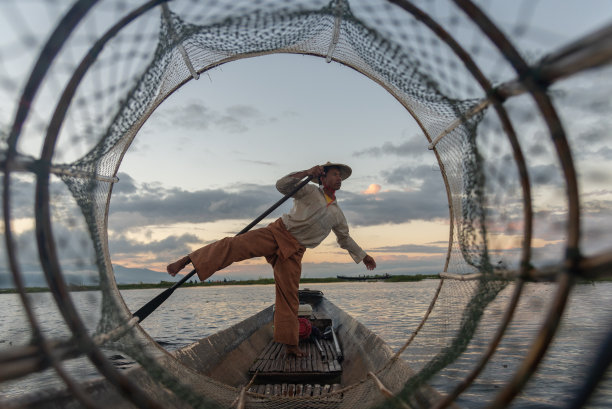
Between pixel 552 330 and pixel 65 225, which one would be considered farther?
pixel 65 225

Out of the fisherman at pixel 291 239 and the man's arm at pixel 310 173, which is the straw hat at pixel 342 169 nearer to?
the fisherman at pixel 291 239

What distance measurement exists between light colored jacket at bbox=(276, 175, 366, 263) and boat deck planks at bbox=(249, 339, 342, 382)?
3.46 feet

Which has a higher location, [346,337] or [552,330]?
[552,330]

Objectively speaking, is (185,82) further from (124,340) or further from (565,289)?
(565,289)

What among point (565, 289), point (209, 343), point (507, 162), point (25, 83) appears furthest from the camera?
point (209, 343)

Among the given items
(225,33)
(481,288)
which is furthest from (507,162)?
(225,33)

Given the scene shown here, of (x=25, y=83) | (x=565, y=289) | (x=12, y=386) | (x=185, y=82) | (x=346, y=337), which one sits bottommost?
(x=12, y=386)

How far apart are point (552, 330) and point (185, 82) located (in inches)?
101

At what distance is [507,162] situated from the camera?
66.7 inches

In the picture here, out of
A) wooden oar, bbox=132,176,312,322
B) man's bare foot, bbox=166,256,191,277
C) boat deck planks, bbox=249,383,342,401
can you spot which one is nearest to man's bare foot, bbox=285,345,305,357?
boat deck planks, bbox=249,383,342,401

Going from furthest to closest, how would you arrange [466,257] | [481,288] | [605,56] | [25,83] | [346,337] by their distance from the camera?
[346,337] < [466,257] < [481,288] < [25,83] < [605,56]

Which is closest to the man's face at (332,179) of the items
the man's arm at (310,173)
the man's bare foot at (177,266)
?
the man's arm at (310,173)

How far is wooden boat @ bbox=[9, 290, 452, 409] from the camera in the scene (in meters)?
2.11

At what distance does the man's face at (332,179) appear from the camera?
3990mm
